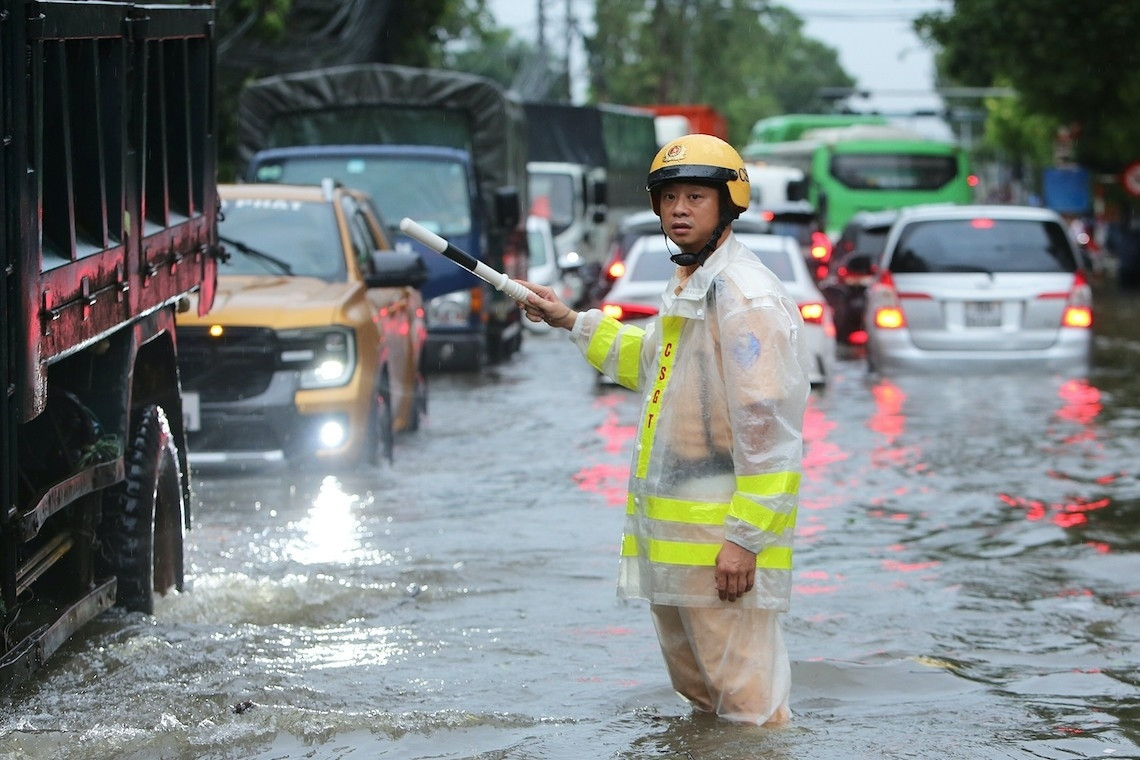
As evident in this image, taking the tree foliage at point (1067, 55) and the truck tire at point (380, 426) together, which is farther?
the tree foliage at point (1067, 55)

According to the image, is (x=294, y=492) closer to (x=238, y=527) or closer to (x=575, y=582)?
(x=238, y=527)

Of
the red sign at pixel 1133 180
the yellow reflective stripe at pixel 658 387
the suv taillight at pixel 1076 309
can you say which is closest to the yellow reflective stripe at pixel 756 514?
the yellow reflective stripe at pixel 658 387

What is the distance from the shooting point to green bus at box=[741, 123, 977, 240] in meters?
38.8

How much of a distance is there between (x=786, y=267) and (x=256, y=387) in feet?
22.4

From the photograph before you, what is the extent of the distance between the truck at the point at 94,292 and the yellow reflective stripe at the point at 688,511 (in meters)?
1.61

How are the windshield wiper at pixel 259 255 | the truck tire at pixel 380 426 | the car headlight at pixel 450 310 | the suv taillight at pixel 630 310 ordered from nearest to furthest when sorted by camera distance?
the truck tire at pixel 380 426, the windshield wiper at pixel 259 255, the suv taillight at pixel 630 310, the car headlight at pixel 450 310

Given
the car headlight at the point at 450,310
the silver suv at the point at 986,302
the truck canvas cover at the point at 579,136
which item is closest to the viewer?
the silver suv at the point at 986,302

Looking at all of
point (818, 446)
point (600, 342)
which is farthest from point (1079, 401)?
point (600, 342)

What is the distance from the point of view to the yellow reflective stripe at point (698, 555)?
5148 mm

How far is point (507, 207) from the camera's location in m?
18.0

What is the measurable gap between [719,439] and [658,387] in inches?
9.5

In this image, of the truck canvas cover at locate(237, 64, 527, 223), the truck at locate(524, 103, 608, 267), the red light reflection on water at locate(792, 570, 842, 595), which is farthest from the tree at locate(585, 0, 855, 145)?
the red light reflection on water at locate(792, 570, 842, 595)

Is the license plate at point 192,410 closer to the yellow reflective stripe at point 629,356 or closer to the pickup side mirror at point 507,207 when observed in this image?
the yellow reflective stripe at point 629,356

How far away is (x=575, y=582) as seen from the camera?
8.70 meters
